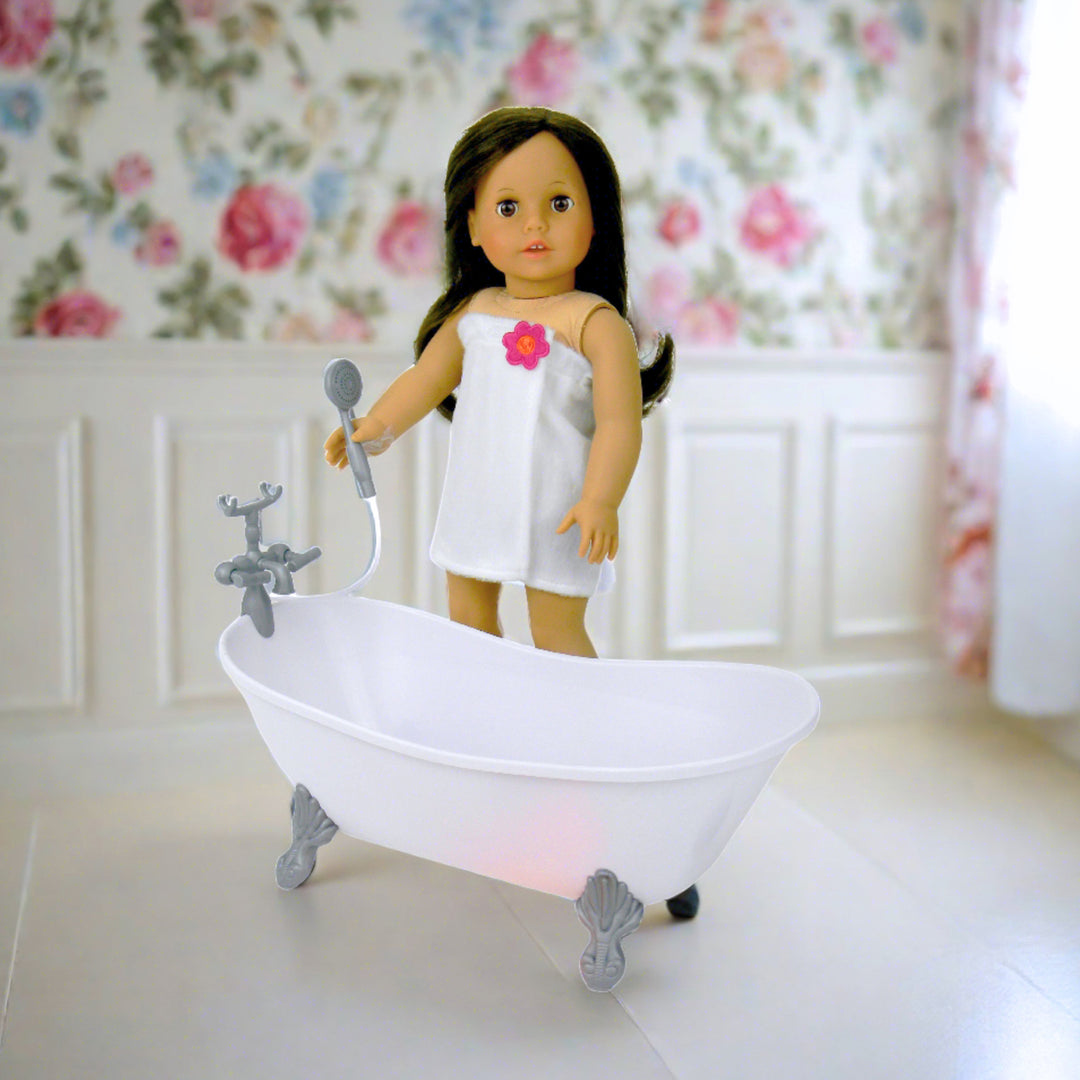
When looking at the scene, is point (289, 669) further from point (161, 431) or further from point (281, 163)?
point (281, 163)

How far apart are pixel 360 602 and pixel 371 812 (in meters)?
0.33

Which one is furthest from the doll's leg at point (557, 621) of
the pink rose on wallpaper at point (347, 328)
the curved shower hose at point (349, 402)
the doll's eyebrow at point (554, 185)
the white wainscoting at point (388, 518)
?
the pink rose on wallpaper at point (347, 328)

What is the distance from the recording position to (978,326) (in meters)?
2.38

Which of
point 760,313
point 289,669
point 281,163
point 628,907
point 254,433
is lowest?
point 628,907

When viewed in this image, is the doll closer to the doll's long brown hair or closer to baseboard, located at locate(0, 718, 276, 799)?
the doll's long brown hair

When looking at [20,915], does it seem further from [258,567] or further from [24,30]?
[24,30]

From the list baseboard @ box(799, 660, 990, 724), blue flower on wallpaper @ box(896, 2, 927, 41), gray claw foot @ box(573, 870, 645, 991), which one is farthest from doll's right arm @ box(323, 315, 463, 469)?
blue flower on wallpaper @ box(896, 2, 927, 41)

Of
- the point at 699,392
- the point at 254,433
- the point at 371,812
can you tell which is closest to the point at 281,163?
the point at 254,433

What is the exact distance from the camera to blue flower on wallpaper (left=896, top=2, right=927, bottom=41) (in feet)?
7.87

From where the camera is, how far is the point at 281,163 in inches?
83.4

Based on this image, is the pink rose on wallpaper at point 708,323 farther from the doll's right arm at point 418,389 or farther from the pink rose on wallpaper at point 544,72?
the doll's right arm at point 418,389

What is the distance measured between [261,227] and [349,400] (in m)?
0.71

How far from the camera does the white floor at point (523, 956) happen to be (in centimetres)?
129

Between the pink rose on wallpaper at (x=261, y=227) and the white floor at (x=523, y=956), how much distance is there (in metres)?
0.90
